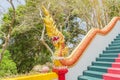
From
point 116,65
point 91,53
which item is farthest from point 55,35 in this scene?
point 91,53

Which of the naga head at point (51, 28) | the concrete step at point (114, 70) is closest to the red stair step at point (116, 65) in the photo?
the concrete step at point (114, 70)

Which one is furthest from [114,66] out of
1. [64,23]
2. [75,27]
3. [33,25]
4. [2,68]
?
[75,27]

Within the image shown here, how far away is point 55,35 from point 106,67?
1893 mm

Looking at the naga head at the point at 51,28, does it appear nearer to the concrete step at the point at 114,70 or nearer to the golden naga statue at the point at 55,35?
the golden naga statue at the point at 55,35

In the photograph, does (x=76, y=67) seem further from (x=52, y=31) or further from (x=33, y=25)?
(x=33, y=25)

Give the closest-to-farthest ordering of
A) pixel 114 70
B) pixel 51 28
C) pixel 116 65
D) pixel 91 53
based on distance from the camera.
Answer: pixel 51 28 < pixel 114 70 < pixel 116 65 < pixel 91 53

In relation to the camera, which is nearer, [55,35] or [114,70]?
[55,35]

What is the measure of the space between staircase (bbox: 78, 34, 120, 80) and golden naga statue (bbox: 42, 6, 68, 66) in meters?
1.22

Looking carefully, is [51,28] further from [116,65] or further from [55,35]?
[116,65]

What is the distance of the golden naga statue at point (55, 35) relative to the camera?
6.81m

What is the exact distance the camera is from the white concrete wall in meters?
8.25

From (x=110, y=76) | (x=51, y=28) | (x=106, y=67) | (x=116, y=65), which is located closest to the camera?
(x=51, y=28)

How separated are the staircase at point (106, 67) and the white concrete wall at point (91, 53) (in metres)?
0.14

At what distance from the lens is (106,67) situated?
25.8 ft
